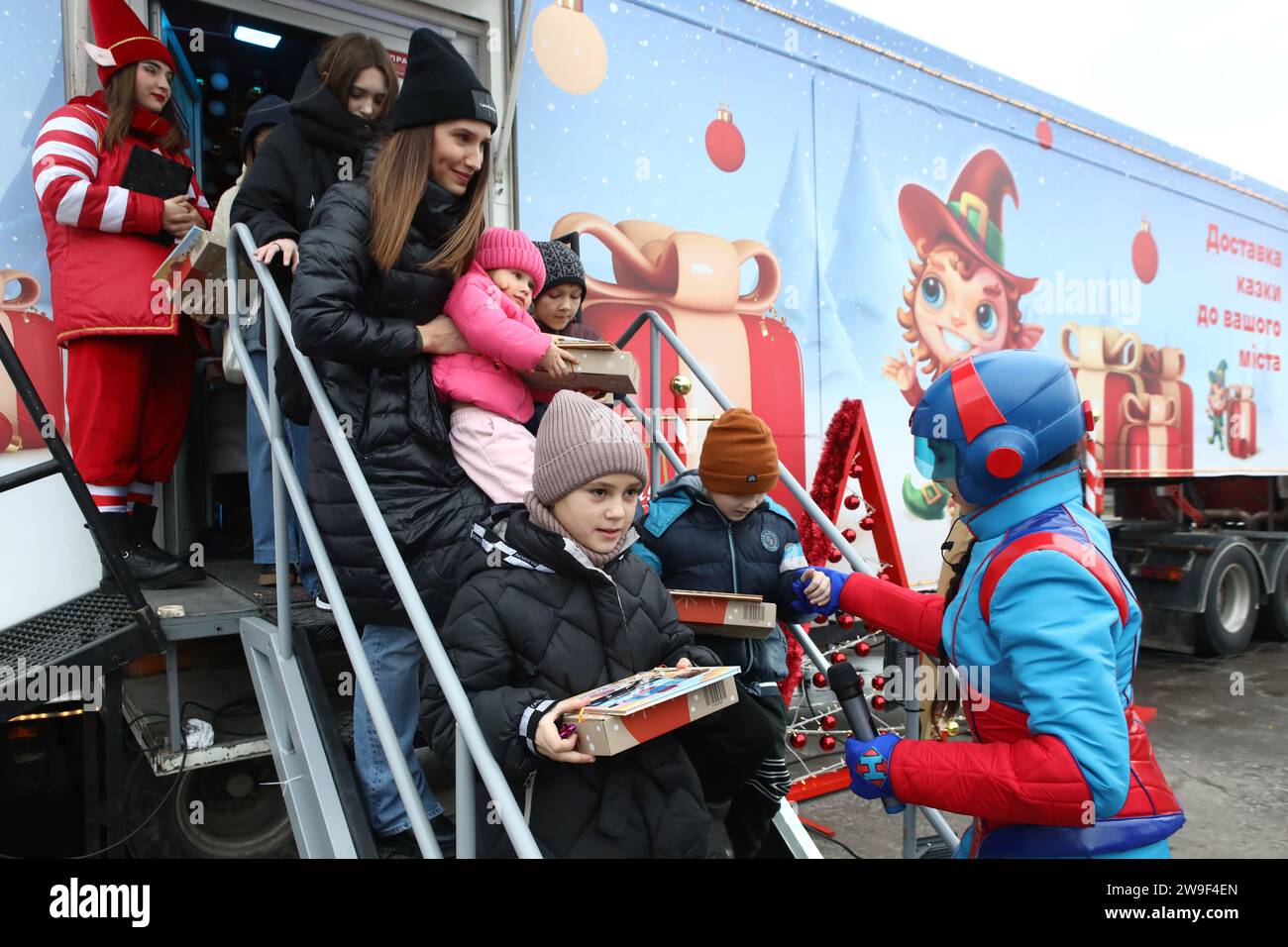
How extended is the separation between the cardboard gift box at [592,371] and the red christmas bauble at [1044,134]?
460cm

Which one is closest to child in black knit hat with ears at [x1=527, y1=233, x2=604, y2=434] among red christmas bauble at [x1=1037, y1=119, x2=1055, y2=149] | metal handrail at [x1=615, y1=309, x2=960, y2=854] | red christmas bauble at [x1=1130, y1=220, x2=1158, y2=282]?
metal handrail at [x1=615, y1=309, x2=960, y2=854]

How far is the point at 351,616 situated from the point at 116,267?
1.52 meters

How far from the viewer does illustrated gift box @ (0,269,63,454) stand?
246 cm

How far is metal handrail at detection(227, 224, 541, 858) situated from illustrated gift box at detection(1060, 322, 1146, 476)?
523 cm

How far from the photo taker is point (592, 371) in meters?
2.25

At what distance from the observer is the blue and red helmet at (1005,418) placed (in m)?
1.43

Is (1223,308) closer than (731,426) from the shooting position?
No

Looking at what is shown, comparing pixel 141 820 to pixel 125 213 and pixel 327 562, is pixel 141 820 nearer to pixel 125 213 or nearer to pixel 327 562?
pixel 327 562

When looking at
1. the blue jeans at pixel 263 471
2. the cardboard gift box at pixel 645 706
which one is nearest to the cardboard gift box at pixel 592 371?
the cardboard gift box at pixel 645 706

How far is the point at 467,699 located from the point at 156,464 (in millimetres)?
2083

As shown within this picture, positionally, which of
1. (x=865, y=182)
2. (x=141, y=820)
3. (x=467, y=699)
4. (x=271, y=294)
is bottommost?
(x=141, y=820)

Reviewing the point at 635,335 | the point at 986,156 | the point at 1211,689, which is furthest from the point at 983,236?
the point at 1211,689

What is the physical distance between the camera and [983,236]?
5285mm

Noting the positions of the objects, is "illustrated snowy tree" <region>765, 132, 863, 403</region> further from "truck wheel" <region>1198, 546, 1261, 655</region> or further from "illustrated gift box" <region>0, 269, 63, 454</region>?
"truck wheel" <region>1198, 546, 1261, 655</region>
